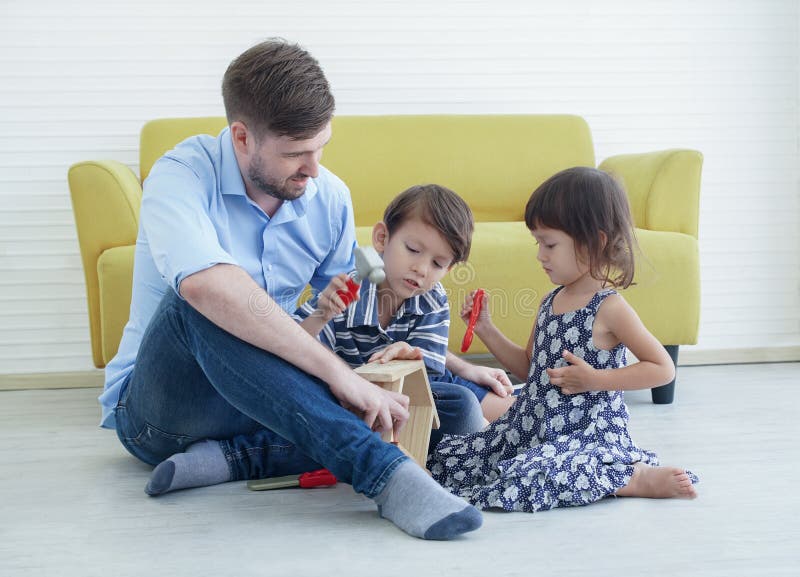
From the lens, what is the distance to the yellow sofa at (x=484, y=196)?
2.46 m

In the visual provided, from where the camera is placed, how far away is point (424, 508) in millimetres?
1321

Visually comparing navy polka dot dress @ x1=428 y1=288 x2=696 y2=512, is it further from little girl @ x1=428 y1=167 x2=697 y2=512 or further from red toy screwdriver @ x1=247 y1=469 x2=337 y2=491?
red toy screwdriver @ x1=247 y1=469 x2=337 y2=491

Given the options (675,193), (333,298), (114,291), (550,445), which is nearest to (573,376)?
(550,445)

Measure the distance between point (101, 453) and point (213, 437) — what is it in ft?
1.59

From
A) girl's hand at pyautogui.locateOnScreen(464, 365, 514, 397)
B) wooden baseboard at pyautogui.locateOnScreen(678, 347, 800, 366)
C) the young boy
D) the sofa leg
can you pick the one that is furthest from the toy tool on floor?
wooden baseboard at pyautogui.locateOnScreen(678, 347, 800, 366)

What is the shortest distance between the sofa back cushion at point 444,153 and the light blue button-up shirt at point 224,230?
3.95ft

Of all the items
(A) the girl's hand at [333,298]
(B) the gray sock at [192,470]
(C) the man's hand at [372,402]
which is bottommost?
(B) the gray sock at [192,470]

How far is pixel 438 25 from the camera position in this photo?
3279 millimetres

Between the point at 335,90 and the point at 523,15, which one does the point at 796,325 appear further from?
the point at 335,90

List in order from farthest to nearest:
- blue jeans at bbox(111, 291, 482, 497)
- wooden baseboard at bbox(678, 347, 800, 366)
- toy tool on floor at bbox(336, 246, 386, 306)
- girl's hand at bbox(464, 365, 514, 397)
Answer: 1. wooden baseboard at bbox(678, 347, 800, 366)
2. girl's hand at bbox(464, 365, 514, 397)
3. toy tool on floor at bbox(336, 246, 386, 306)
4. blue jeans at bbox(111, 291, 482, 497)

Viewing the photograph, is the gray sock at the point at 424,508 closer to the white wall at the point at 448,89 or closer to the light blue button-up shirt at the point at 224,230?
the light blue button-up shirt at the point at 224,230

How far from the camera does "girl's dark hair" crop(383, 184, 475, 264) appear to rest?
170cm

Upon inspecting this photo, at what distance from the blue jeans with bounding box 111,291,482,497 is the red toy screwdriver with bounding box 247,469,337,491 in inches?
1.8

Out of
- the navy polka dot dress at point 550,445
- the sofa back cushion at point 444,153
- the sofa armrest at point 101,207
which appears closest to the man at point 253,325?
the navy polka dot dress at point 550,445
